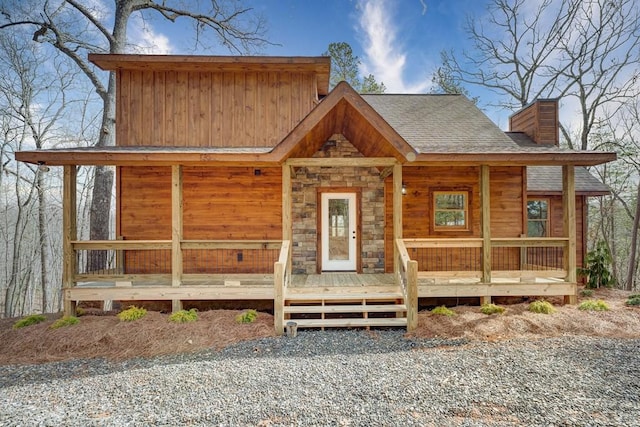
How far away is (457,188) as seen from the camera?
7684 mm

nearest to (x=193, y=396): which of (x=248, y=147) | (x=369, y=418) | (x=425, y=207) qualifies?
(x=369, y=418)

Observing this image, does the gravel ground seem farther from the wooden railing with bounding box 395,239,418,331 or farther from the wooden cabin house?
the wooden cabin house

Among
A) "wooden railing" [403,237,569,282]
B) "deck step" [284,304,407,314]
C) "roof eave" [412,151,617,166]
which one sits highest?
"roof eave" [412,151,617,166]

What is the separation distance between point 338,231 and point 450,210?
286cm

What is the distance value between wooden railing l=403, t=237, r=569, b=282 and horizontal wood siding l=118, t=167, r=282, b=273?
3341 millimetres

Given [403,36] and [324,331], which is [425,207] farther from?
[403,36]

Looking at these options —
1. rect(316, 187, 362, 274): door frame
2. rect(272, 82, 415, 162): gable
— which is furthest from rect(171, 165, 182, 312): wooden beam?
rect(316, 187, 362, 274): door frame

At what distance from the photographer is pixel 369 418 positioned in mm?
2793

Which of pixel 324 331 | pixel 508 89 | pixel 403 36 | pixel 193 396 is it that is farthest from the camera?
pixel 508 89

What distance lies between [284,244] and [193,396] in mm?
2880

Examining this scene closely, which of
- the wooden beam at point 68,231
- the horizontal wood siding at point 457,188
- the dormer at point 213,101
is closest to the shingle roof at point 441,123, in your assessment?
the horizontal wood siding at point 457,188

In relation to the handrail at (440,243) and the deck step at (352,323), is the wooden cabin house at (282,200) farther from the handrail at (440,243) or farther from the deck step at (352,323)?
the deck step at (352,323)

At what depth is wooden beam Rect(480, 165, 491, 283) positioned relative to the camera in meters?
6.09

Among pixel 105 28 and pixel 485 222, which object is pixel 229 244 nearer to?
pixel 485 222
